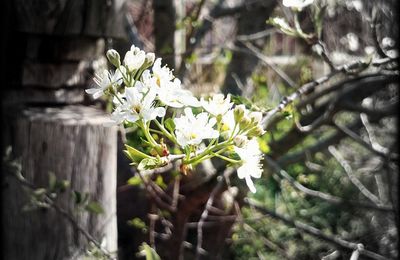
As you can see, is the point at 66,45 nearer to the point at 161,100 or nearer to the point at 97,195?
the point at 97,195

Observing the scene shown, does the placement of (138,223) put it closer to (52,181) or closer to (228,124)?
(52,181)

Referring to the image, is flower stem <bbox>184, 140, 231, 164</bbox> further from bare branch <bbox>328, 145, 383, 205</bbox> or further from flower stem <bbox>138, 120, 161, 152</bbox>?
bare branch <bbox>328, 145, 383, 205</bbox>

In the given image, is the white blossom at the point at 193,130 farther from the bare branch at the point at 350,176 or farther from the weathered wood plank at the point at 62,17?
the bare branch at the point at 350,176

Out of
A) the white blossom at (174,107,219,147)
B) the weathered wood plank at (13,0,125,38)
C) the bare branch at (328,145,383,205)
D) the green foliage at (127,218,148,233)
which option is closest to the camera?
the white blossom at (174,107,219,147)

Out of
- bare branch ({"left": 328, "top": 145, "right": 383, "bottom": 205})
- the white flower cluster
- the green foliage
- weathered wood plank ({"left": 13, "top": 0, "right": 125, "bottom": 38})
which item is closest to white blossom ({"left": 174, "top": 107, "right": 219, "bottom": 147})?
the white flower cluster

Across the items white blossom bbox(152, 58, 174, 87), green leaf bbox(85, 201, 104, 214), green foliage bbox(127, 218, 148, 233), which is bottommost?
green foliage bbox(127, 218, 148, 233)
